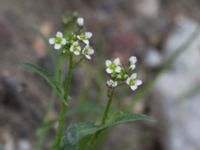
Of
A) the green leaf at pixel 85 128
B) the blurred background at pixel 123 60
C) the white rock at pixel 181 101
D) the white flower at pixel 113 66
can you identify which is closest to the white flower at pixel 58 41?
the white flower at pixel 113 66

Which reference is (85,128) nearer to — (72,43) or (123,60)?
(72,43)

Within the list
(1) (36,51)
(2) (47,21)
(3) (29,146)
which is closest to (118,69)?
(3) (29,146)

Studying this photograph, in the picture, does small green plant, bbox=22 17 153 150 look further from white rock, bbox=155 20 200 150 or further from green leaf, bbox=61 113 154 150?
white rock, bbox=155 20 200 150

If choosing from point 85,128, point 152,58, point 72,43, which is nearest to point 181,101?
point 152,58

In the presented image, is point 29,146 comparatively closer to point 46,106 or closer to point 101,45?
point 46,106

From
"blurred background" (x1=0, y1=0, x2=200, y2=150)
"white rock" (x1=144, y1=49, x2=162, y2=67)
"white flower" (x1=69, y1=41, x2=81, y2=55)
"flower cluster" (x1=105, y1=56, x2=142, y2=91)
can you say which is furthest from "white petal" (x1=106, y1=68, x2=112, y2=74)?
"white rock" (x1=144, y1=49, x2=162, y2=67)

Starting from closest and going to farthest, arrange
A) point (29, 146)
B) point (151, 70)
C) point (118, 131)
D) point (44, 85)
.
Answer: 1. point (29, 146)
2. point (44, 85)
3. point (118, 131)
4. point (151, 70)
